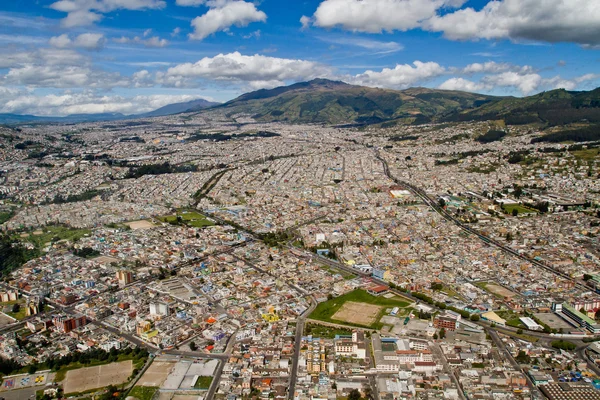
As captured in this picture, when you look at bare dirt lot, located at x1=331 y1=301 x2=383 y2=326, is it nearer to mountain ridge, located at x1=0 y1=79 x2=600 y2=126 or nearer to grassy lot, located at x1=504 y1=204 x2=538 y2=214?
grassy lot, located at x1=504 y1=204 x2=538 y2=214

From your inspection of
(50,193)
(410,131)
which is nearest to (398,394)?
(50,193)

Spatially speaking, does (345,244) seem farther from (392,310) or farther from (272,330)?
(272,330)

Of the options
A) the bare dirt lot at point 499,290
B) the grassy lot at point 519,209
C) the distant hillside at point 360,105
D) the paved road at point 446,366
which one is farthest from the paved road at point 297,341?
the distant hillside at point 360,105

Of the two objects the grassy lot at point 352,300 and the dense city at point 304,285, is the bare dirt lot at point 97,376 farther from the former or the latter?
the grassy lot at point 352,300

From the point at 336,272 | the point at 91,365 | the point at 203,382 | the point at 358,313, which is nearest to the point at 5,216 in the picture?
the point at 91,365

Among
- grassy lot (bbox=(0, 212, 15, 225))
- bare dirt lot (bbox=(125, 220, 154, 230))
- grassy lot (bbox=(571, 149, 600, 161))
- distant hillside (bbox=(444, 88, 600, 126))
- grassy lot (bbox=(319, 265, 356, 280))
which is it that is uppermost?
distant hillside (bbox=(444, 88, 600, 126))

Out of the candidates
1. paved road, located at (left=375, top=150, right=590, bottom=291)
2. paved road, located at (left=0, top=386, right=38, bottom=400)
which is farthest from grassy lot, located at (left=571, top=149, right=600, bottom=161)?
paved road, located at (left=0, top=386, right=38, bottom=400)
